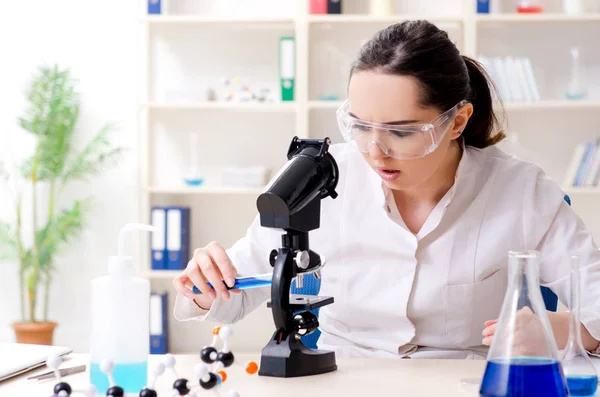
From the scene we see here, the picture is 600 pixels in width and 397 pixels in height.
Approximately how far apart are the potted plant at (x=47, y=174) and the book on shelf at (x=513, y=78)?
71.7 inches

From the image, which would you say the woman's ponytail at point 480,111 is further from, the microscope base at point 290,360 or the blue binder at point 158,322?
the blue binder at point 158,322

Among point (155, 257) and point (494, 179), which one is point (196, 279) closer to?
point (494, 179)

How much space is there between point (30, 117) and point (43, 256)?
0.67 m

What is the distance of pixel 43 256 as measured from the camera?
3951mm

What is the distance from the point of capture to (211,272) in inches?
55.2

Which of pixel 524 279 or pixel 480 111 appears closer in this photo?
pixel 524 279

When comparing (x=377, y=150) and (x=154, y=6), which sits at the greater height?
(x=154, y=6)

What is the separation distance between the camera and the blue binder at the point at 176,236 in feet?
13.0

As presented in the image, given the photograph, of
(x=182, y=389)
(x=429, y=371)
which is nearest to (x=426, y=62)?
(x=429, y=371)

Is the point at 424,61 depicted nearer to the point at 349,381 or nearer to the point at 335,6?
the point at 349,381

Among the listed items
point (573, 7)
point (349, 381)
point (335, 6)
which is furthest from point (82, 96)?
point (349, 381)

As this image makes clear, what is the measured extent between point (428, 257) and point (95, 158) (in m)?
2.81

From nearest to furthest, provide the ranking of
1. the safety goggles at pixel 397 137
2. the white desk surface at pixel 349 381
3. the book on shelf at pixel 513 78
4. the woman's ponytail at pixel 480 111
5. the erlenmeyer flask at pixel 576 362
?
the erlenmeyer flask at pixel 576 362 < the white desk surface at pixel 349 381 < the safety goggles at pixel 397 137 < the woman's ponytail at pixel 480 111 < the book on shelf at pixel 513 78

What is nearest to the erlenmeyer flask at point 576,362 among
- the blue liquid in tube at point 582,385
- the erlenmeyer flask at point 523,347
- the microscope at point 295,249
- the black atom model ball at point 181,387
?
the blue liquid in tube at point 582,385
